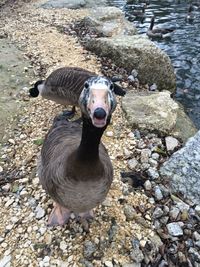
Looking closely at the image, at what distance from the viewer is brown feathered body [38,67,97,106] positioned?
19.7ft

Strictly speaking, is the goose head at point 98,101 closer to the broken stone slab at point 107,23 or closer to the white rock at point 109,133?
the white rock at point 109,133

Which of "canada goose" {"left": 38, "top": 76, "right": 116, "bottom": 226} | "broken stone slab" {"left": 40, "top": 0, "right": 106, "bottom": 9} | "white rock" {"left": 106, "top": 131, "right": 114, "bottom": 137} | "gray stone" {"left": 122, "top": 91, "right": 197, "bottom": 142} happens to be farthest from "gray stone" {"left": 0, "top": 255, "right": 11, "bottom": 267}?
"broken stone slab" {"left": 40, "top": 0, "right": 106, "bottom": 9}

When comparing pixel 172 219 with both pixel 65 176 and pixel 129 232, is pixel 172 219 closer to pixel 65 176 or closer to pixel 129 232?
pixel 129 232

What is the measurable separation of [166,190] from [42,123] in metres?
2.43

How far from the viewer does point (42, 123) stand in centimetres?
634

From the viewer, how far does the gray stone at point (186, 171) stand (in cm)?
500

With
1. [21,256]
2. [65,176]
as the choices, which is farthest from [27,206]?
[65,176]

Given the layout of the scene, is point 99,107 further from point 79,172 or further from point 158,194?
point 158,194

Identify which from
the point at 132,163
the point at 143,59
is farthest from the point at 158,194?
the point at 143,59

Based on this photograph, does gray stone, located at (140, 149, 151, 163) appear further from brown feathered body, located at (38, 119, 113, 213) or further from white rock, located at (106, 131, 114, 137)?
brown feathered body, located at (38, 119, 113, 213)

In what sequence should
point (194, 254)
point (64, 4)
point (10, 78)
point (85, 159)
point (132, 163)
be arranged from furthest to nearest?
point (64, 4) < point (10, 78) < point (132, 163) < point (194, 254) < point (85, 159)

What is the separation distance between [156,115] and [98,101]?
3.70 m

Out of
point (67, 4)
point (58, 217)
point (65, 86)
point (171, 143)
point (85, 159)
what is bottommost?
point (67, 4)

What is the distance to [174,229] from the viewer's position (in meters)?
4.51
